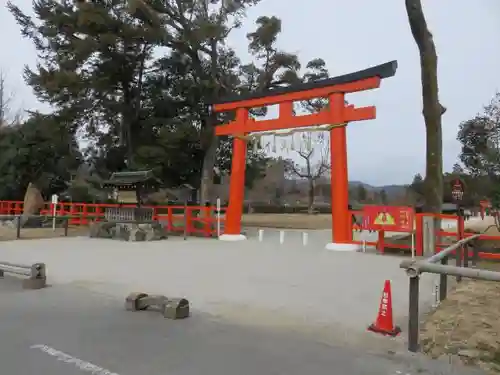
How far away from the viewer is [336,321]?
19.3 ft

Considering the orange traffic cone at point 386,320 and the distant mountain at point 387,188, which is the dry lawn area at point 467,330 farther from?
the distant mountain at point 387,188

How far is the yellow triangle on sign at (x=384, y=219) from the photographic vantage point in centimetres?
1341

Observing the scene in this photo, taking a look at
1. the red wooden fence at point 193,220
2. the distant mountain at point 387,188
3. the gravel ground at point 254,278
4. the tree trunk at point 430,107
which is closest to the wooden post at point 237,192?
the red wooden fence at point 193,220

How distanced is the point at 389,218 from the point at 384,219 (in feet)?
0.57

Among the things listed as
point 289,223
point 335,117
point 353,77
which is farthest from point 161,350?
point 289,223

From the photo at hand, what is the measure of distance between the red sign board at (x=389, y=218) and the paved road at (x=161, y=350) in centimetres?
856

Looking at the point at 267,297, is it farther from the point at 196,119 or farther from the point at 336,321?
the point at 196,119

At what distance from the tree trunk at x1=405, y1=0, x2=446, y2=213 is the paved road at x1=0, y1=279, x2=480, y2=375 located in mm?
10447

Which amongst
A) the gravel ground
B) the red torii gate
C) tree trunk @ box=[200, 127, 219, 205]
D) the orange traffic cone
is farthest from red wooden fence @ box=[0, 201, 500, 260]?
the orange traffic cone

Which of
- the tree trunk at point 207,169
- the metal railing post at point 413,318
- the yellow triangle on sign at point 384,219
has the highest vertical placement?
the tree trunk at point 207,169

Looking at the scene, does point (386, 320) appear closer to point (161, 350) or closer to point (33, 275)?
point (161, 350)

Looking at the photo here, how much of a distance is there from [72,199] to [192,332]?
2558 cm

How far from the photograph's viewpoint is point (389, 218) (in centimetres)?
1344

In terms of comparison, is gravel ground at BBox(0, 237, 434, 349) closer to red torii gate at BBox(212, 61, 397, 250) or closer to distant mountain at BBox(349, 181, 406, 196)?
red torii gate at BBox(212, 61, 397, 250)
